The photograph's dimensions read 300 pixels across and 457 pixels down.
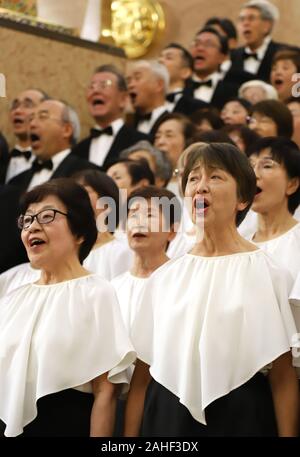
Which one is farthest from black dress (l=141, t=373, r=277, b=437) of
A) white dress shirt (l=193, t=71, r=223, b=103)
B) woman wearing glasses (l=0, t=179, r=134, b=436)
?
white dress shirt (l=193, t=71, r=223, b=103)

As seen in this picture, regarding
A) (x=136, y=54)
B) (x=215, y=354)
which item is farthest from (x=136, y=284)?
(x=136, y=54)

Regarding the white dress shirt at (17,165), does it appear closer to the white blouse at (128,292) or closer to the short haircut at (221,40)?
the short haircut at (221,40)

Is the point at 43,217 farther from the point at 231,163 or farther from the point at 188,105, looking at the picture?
the point at 188,105

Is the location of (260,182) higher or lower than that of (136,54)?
lower

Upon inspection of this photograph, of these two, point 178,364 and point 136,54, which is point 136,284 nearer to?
point 178,364

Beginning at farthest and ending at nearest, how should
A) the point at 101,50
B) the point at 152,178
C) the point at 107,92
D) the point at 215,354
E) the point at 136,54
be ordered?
the point at 136,54, the point at 101,50, the point at 107,92, the point at 152,178, the point at 215,354

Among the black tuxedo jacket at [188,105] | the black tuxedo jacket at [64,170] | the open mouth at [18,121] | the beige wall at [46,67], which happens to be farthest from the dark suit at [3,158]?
the black tuxedo jacket at [188,105]

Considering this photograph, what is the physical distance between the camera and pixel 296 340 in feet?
10.6

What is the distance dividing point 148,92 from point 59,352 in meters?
4.51

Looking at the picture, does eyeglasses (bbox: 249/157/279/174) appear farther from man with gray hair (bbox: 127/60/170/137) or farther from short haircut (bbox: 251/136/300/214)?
man with gray hair (bbox: 127/60/170/137)

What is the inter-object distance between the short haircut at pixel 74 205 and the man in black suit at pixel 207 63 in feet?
13.8

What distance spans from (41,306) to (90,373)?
354mm

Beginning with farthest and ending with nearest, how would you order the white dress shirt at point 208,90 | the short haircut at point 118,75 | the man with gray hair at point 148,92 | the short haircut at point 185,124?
the white dress shirt at point 208,90, the man with gray hair at point 148,92, the short haircut at point 118,75, the short haircut at point 185,124

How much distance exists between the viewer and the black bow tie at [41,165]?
6.52 m
